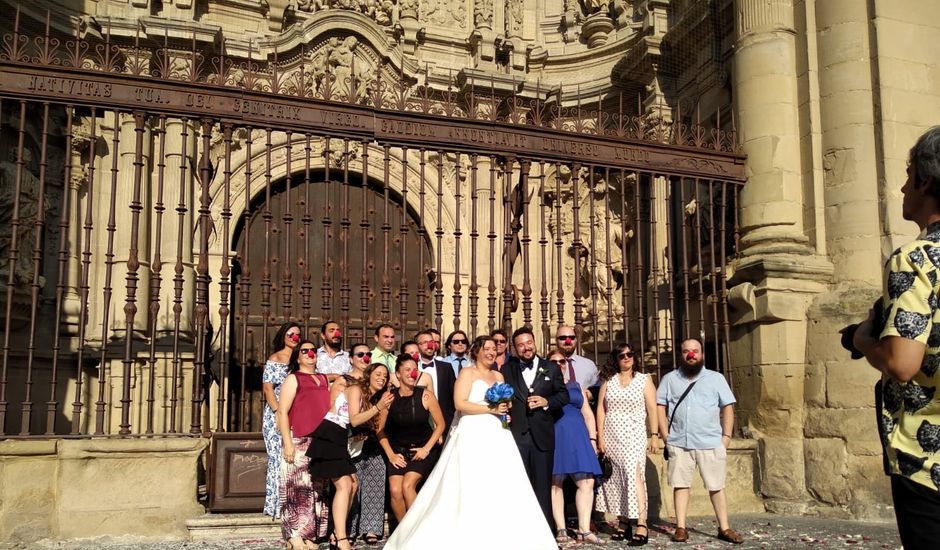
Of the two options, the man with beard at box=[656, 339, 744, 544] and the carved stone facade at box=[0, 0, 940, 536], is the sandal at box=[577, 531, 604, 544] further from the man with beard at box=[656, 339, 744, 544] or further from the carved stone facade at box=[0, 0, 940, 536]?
the carved stone facade at box=[0, 0, 940, 536]

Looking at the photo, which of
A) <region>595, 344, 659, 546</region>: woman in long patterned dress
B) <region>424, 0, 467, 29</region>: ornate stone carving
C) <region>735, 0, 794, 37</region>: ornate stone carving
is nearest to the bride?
<region>595, 344, 659, 546</region>: woman in long patterned dress

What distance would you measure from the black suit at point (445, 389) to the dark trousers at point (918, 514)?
16.1 feet

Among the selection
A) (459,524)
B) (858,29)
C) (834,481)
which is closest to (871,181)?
(858,29)

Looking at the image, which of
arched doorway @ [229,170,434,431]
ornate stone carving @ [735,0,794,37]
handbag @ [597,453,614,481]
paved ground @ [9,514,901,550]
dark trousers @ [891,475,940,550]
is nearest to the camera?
dark trousers @ [891,475,940,550]

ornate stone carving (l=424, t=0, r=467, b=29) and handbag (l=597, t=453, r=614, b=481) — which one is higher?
ornate stone carving (l=424, t=0, r=467, b=29)

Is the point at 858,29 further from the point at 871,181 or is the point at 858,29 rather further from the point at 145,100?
the point at 145,100

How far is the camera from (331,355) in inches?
290

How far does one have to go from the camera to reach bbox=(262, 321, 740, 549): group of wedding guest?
627 cm

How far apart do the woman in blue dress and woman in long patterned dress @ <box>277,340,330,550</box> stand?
1.73 meters

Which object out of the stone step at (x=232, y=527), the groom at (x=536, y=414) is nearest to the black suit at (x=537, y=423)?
the groom at (x=536, y=414)

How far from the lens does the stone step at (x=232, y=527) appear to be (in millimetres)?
6801

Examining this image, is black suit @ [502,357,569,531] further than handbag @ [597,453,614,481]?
No

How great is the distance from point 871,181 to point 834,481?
9.40ft

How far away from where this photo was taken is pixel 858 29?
29.2 feet
